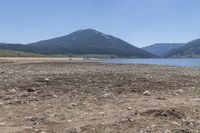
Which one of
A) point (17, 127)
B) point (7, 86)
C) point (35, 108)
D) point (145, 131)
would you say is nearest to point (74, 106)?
point (35, 108)

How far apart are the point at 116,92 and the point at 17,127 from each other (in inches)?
317

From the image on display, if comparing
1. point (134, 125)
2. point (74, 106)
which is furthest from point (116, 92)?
point (134, 125)

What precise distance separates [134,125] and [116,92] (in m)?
7.47

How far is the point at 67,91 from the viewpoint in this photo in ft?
60.5

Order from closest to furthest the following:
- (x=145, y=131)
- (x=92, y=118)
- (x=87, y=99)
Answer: (x=145, y=131)
(x=92, y=118)
(x=87, y=99)

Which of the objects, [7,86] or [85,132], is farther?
[7,86]

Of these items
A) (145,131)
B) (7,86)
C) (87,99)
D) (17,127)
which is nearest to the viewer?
(145,131)

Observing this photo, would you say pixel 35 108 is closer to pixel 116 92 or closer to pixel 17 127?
pixel 17 127

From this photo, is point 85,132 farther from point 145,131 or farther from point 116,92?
point 116,92

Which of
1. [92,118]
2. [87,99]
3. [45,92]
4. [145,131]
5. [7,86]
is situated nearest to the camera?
[145,131]

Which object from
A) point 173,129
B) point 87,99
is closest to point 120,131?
point 173,129

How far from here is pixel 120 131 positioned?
10.1 metres

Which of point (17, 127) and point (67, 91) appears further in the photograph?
point (67, 91)

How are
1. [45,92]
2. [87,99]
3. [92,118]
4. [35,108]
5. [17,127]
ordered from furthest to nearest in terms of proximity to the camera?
[45,92] < [87,99] < [35,108] < [92,118] < [17,127]
